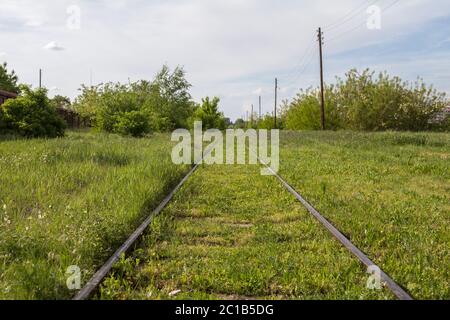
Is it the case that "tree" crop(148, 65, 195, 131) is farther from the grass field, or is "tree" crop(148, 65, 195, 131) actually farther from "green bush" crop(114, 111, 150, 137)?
the grass field

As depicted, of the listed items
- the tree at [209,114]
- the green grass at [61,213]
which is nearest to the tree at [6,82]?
the tree at [209,114]

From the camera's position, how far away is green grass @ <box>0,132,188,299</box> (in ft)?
11.9

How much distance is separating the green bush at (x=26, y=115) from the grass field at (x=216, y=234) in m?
11.3

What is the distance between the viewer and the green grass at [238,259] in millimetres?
3623

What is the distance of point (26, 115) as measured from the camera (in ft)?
67.4

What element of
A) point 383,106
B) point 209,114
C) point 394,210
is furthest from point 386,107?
point 394,210

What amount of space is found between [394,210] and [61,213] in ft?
15.1

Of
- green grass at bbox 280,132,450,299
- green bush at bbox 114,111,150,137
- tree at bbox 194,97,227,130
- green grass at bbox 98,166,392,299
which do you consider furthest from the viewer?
tree at bbox 194,97,227,130

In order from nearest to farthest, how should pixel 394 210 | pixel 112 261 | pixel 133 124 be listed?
pixel 112 261 < pixel 394 210 < pixel 133 124

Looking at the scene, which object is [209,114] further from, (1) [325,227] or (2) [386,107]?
(1) [325,227]

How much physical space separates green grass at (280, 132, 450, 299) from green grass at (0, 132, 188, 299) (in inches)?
106

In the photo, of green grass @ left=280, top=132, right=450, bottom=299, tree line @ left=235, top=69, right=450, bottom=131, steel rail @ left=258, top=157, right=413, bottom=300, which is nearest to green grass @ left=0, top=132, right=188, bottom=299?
steel rail @ left=258, top=157, right=413, bottom=300
